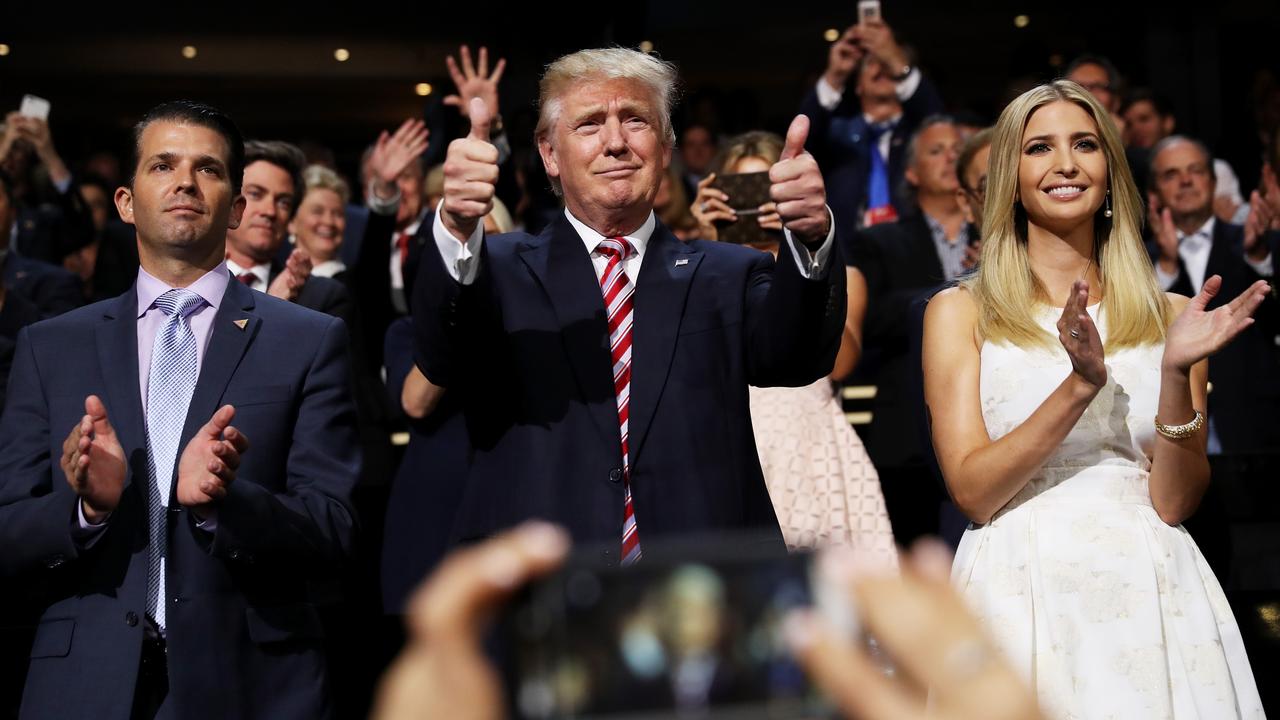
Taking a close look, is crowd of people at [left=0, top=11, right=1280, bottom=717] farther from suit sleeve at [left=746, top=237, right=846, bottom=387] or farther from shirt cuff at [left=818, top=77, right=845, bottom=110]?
shirt cuff at [left=818, top=77, right=845, bottom=110]

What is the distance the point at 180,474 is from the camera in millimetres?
2412

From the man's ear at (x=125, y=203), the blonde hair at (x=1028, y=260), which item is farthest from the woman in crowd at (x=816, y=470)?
the man's ear at (x=125, y=203)

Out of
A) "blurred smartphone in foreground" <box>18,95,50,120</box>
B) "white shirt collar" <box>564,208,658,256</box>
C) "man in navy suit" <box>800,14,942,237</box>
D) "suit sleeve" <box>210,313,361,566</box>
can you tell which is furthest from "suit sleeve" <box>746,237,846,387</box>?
"blurred smartphone in foreground" <box>18,95,50,120</box>

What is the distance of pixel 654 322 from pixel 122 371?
0.97 m

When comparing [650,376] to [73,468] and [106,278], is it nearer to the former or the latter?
[73,468]

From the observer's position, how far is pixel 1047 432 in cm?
271

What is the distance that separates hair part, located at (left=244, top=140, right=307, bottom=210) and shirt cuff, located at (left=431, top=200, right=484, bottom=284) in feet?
7.30

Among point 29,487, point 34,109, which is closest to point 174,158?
point 29,487

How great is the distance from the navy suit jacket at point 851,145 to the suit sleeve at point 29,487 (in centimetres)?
346

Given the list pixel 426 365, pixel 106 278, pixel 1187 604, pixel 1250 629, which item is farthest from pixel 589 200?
pixel 106 278

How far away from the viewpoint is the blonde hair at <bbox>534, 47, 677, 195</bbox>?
8.63 feet

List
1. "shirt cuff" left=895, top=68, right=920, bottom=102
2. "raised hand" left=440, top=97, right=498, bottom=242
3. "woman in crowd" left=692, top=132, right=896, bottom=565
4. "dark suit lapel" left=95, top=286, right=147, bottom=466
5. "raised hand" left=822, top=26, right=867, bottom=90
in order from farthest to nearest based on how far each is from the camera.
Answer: "shirt cuff" left=895, top=68, right=920, bottom=102
"raised hand" left=822, top=26, right=867, bottom=90
"woman in crowd" left=692, top=132, right=896, bottom=565
"dark suit lapel" left=95, top=286, right=147, bottom=466
"raised hand" left=440, top=97, right=498, bottom=242

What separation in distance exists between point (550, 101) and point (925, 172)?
105 inches

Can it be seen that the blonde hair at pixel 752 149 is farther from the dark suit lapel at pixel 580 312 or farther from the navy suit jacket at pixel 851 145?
the dark suit lapel at pixel 580 312
